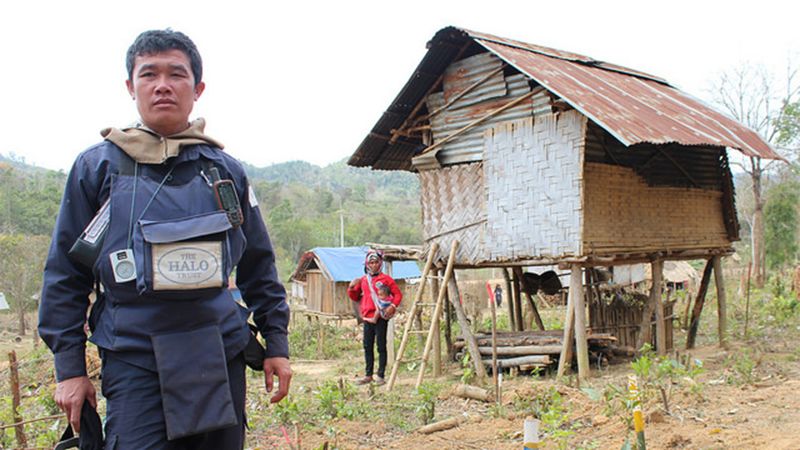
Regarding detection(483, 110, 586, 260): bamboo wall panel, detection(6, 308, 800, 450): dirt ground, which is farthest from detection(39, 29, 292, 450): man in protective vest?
detection(483, 110, 586, 260): bamboo wall panel

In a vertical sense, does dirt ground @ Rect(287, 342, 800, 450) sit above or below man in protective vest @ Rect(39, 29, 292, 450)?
below

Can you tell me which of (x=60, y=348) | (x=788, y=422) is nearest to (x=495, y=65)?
(x=788, y=422)

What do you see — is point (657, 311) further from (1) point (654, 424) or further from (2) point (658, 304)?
(1) point (654, 424)

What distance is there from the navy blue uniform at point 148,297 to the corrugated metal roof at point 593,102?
5.87 metres

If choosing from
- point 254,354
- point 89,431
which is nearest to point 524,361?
point 254,354

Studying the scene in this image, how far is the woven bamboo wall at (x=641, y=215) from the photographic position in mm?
8977

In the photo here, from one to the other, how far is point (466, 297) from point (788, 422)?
16603 mm

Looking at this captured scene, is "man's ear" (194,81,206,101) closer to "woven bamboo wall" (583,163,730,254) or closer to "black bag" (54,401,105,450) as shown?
"black bag" (54,401,105,450)

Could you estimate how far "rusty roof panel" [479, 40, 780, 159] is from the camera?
7832mm

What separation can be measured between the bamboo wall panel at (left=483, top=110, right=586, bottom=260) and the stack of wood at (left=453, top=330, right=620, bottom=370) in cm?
165

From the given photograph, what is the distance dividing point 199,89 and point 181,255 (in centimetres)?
73

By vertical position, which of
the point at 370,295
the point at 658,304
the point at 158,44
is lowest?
the point at 658,304

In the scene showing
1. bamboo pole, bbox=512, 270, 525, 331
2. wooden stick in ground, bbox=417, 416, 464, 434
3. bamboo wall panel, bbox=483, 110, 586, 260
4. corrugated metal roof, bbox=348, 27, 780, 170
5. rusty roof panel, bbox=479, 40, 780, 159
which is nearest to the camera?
wooden stick in ground, bbox=417, 416, 464, 434

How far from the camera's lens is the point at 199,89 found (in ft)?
8.43
